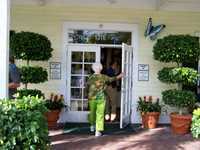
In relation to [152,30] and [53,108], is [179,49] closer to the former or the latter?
[152,30]

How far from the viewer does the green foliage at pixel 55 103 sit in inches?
423

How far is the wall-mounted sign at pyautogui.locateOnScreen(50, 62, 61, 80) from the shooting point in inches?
453

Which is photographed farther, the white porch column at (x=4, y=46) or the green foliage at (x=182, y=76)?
the green foliage at (x=182, y=76)

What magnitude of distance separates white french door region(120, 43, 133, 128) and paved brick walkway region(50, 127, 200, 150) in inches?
28.2

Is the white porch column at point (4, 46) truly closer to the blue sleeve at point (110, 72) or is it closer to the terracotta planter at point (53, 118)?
the terracotta planter at point (53, 118)

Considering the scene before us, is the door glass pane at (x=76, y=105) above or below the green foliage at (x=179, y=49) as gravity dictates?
below

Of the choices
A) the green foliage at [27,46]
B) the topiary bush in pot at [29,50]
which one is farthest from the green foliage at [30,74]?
the green foliage at [27,46]

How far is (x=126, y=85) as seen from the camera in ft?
36.0

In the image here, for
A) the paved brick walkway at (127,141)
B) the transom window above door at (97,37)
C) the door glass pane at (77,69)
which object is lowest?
the paved brick walkway at (127,141)

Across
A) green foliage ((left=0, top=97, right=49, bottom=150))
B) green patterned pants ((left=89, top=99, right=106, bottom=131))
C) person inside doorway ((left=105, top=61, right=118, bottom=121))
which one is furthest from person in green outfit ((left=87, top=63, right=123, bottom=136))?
green foliage ((left=0, top=97, right=49, bottom=150))

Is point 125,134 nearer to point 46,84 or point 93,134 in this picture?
point 93,134

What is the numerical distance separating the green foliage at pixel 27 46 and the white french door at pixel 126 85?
1969 millimetres

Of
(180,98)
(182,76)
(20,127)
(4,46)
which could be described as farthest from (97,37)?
(20,127)

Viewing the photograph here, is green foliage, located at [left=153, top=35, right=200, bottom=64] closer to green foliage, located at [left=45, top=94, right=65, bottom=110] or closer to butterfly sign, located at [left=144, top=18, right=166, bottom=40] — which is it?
butterfly sign, located at [left=144, top=18, right=166, bottom=40]
